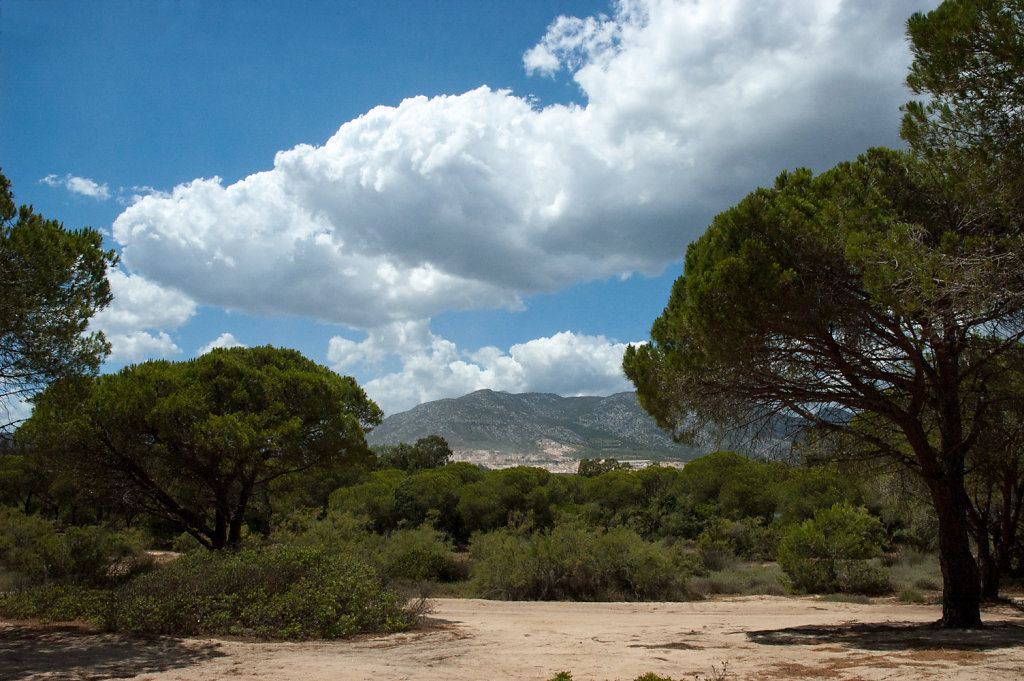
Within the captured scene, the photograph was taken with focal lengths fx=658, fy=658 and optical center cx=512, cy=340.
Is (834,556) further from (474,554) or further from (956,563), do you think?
(474,554)

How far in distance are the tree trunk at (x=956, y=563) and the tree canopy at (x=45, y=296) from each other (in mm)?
13930

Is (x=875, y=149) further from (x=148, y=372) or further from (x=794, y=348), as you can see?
(x=148, y=372)

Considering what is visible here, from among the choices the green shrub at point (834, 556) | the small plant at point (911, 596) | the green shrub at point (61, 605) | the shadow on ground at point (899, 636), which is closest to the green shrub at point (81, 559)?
the green shrub at point (61, 605)

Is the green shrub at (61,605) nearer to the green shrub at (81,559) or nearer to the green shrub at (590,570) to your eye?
the green shrub at (81,559)

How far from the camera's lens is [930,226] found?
402 inches

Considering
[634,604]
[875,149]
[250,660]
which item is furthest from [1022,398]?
[250,660]

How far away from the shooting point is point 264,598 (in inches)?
428

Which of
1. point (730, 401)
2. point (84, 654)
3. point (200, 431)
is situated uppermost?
point (730, 401)

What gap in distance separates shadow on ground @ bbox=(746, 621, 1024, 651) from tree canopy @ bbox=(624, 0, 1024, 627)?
65 cm

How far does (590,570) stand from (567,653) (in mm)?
10518

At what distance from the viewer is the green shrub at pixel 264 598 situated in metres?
10.1

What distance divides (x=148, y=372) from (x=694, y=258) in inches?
511

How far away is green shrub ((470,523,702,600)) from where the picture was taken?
18.9 metres

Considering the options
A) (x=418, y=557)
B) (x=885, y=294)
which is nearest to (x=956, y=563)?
(x=885, y=294)
